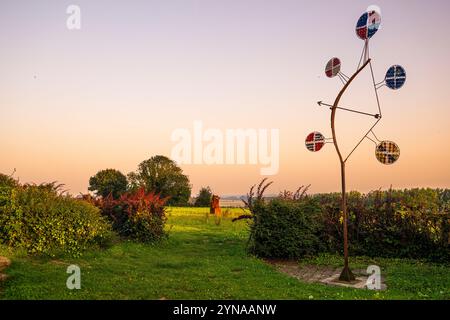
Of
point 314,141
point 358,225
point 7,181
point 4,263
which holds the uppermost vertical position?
point 314,141

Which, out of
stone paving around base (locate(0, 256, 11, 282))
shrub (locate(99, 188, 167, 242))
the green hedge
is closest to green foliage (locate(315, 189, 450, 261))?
the green hedge

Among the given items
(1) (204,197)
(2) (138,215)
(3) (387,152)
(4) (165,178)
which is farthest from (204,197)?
(3) (387,152)

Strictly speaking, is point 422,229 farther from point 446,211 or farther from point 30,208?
point 30,208

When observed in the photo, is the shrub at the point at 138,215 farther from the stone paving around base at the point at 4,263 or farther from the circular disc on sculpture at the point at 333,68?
the circular disc on sculpture at the point at 333,68

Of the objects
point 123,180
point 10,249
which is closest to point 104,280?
point 10,249

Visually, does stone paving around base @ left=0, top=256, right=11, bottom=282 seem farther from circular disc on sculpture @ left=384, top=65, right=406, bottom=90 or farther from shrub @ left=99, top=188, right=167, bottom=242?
circular disc on sculpture @ left=384, top=65, right=406, bottom=90

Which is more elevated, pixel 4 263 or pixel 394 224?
pixel 394 224

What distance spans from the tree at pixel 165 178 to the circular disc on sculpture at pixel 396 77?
48581 millimetres

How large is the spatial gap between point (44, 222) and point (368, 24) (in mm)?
10843

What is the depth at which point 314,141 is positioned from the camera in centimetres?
1027

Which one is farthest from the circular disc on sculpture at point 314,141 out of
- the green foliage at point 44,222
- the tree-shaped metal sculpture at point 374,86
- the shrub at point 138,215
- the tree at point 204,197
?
the tree at point 204,197

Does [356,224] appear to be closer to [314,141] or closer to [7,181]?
[314,141]

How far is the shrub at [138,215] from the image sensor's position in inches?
641

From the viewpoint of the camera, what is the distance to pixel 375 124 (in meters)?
9.56
